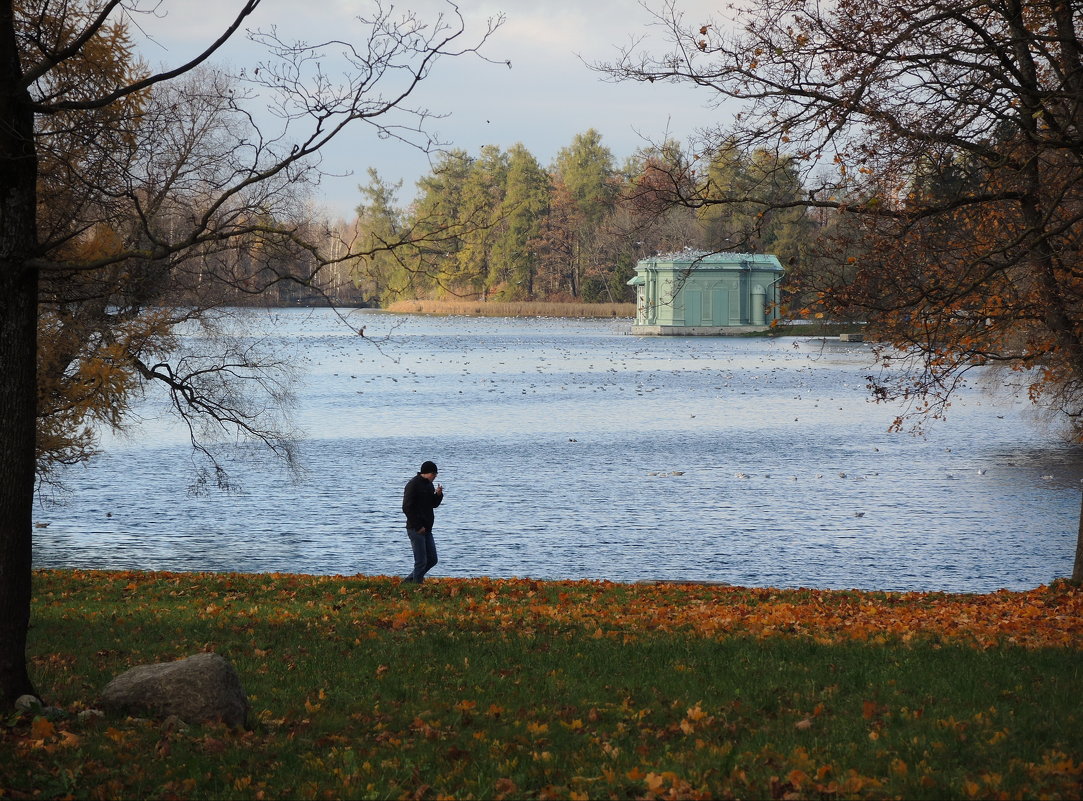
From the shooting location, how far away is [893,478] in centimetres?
3088

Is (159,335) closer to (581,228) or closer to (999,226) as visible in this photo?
(999,226)

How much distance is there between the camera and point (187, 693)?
6.93 meters

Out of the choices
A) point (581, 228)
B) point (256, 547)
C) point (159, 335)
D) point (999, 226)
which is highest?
point (581, 228)

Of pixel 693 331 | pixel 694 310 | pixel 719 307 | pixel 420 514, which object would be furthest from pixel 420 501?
pixel 719 307

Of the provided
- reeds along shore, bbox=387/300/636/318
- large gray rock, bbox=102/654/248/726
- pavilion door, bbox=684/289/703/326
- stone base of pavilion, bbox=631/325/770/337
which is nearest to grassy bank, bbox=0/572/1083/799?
large gray rock, bbox=102/654/248/726

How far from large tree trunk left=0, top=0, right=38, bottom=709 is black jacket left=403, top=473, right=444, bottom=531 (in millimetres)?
7944

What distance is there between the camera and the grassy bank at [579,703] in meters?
5.80

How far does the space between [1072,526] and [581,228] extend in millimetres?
124392

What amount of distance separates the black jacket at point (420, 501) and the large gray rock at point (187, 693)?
7929 millimetres

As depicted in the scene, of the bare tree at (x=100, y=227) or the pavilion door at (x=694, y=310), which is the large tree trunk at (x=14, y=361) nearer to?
the bare tree at (x=100, y=227)

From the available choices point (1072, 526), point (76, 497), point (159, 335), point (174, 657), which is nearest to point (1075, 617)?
point (174, 657)

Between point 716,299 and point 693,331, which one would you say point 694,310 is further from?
point 716,299

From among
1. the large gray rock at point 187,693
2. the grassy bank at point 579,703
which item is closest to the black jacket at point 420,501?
the grassy bank at point 579,703

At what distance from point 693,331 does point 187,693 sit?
105498 millimetres
